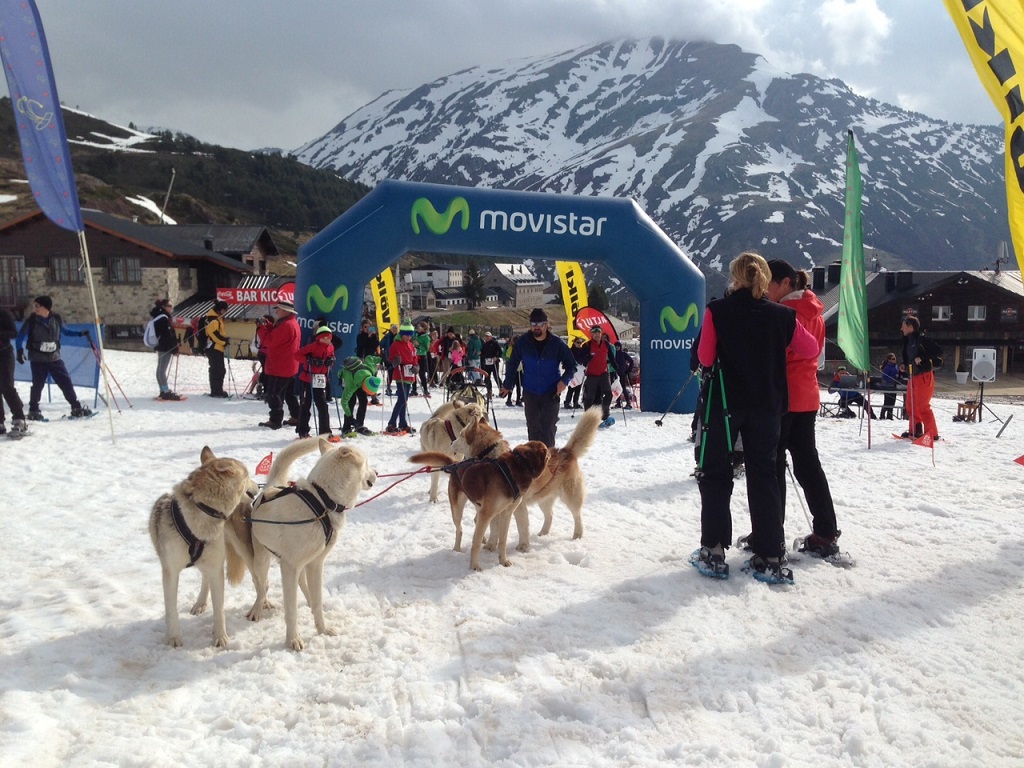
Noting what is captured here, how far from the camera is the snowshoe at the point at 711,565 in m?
4.49

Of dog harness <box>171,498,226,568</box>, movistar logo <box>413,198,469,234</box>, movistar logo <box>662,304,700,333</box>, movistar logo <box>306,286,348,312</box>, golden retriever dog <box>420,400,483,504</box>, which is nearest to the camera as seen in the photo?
dog harness <box>171,498,226,568</box>

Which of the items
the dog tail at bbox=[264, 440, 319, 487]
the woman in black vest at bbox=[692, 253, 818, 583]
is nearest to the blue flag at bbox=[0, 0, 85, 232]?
the dog tail at bbox=[264, 440, 319, 487]

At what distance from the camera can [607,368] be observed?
12.3 m

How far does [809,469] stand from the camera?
487 cm

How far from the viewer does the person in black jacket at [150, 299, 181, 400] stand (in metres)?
13.0

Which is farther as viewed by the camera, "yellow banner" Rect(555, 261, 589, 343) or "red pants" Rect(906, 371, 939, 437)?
"yellow banner" Rect(555, 261, 589, 343)

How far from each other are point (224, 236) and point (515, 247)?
132 feet

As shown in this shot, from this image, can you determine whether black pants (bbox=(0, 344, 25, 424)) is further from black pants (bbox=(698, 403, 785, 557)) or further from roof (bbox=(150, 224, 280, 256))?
roof (bbox=(150, 224, 280, 256))

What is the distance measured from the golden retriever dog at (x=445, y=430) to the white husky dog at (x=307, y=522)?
2.81 metres

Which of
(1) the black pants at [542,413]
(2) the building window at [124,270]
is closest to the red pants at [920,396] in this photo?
(1) the black pants at [542,413]

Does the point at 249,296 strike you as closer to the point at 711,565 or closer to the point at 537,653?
the point at 711,565

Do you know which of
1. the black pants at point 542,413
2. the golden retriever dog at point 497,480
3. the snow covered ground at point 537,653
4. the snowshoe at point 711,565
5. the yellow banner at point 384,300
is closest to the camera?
the snow covered ground at point 537,653

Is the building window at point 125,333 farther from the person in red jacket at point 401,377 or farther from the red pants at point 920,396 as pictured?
the red pants at point 920,396

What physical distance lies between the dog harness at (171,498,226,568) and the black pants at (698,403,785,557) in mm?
2797
